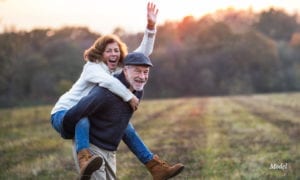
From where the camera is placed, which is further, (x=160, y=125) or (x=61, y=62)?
(x=61, y=62)

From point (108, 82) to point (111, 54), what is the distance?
0.45 metres

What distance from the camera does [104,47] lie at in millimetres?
5770

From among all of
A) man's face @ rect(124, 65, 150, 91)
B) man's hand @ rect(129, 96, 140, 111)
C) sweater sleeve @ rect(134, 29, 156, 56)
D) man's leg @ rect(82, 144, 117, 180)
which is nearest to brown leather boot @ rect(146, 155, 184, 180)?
man's leg @ rect(82, 144, 117, 180)

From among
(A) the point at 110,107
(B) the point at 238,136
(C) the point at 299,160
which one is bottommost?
(B) the point at 238,136

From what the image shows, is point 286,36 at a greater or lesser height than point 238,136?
lesser

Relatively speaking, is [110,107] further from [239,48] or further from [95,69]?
[239,48]

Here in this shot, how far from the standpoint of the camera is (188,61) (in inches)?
2544

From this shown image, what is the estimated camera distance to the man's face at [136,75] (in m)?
5.51

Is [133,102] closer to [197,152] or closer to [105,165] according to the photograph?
[105,165]

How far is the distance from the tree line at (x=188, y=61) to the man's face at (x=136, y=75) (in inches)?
1787

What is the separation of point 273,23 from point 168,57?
17.9m

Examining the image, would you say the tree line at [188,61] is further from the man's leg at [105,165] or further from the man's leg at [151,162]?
the man's leg at [105,165]

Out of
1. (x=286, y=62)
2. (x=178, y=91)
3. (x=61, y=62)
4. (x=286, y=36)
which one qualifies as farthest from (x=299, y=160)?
(x=286, y=36)

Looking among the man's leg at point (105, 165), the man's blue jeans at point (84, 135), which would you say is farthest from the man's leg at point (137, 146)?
the man's leg at point (105, 165)
